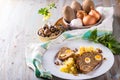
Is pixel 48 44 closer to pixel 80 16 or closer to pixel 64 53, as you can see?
pixel 64 53

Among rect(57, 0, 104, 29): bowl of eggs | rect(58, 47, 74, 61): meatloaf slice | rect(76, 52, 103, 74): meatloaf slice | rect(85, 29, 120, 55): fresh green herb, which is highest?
rect(57, 0, 104, 29): bowl of eggs

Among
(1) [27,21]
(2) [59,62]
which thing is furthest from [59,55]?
(1) [27,21]

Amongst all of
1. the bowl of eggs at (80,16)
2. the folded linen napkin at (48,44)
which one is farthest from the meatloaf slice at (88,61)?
the bowl of eggs at (80,16)

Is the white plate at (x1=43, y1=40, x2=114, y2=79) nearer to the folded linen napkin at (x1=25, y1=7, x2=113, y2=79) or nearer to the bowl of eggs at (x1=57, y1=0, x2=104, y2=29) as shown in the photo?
the folded linen napkin at (x1=25, y1=7, x2=113, y2=79)

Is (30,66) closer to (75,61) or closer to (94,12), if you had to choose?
→ (75,61)

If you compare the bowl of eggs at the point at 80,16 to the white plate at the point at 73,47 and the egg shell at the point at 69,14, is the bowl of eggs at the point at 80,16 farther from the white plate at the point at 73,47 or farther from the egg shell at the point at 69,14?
the white plate at the point at 73,47

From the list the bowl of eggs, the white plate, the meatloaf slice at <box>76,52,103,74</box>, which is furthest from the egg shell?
the meatloaf slice at <box>76,52,103,74</box>
